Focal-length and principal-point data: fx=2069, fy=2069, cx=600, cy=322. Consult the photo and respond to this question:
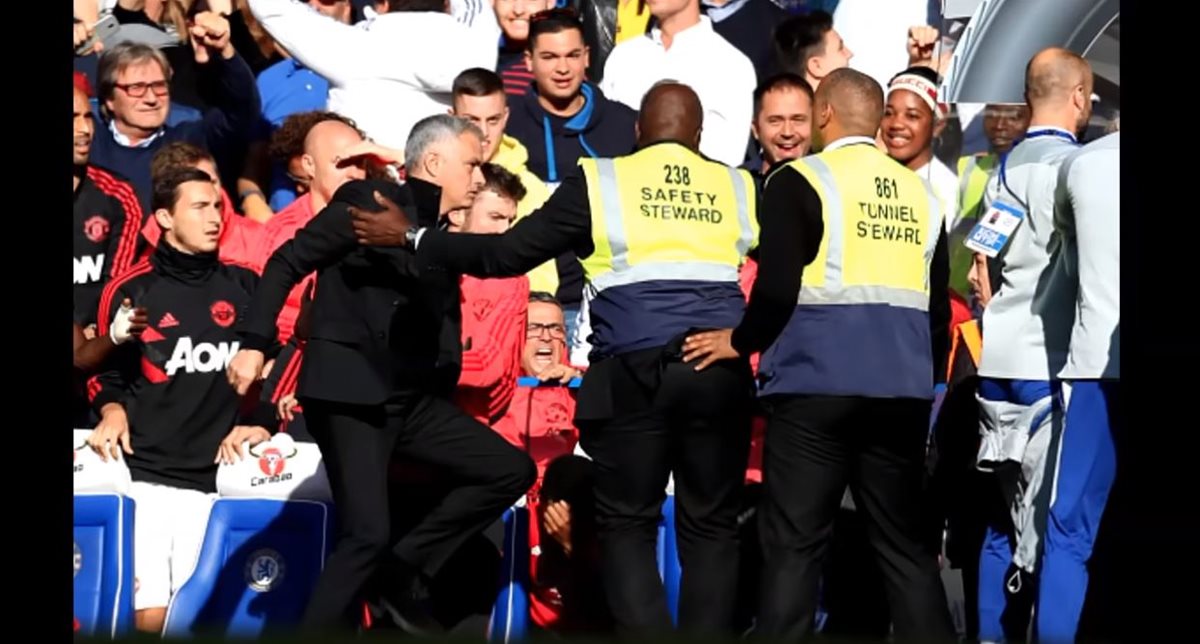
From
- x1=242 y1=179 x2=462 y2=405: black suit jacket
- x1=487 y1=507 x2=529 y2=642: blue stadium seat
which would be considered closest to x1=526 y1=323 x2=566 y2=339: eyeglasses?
x1=487 y1=507 x2=529 y2=642: blue stadium seat

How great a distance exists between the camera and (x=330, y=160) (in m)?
8.16

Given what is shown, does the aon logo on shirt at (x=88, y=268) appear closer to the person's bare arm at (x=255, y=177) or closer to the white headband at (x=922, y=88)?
the person's bare arm at (x=255, y=177)

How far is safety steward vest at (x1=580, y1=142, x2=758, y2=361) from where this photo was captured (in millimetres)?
6594

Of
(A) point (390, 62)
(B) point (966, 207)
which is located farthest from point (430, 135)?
(B) point (966, 207)

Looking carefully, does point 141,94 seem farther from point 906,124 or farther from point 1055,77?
point 1055,77

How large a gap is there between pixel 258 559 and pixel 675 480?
175 cm

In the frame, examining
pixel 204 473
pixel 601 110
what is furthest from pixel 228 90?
pixel 204 473

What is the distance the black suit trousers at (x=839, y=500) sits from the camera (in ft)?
20.9

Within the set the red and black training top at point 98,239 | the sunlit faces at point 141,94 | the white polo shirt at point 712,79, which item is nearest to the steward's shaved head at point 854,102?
the white polo shirt at point 712,79

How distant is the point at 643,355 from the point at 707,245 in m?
0.42

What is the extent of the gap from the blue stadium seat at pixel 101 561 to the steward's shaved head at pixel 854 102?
2.98 m

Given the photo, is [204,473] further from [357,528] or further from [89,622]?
[357,528]

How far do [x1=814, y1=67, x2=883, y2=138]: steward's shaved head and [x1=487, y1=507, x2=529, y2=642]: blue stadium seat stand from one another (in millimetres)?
1941

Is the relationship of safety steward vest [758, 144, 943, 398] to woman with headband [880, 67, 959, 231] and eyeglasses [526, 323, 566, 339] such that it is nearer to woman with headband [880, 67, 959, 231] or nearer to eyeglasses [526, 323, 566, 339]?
eyeglasses [526, 323, 566, 339]
